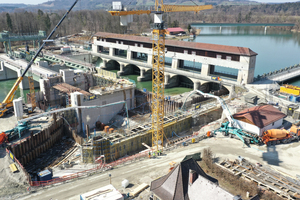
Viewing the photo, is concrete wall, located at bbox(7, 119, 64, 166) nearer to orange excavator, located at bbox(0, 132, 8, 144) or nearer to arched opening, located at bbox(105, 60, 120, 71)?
orange excavator, located at bbox(0, 132, 8, 144)

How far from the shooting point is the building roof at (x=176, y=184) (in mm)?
18750

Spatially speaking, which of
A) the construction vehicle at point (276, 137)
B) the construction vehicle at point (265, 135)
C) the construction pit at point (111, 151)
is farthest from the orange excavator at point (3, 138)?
the construction vehicle at point (276, 137)

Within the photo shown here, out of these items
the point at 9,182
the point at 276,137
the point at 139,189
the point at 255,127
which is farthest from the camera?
the point at 255,127

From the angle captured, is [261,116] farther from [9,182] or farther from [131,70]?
[131,70]

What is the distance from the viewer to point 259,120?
3438 centimetres

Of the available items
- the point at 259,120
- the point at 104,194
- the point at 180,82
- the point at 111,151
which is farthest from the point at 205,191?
the point at 180,82

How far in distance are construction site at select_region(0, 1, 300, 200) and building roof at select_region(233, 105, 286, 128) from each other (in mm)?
139

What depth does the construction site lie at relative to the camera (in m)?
23.2

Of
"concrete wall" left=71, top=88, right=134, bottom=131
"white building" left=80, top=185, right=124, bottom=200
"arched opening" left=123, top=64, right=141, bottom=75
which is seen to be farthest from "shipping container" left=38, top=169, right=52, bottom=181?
"arched opening" left=123, top=64, right=141, bottom=75

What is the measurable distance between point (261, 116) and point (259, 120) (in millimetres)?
1175

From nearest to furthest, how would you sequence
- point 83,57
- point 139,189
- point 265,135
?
1. point 139,189
2. point 265,135
3. point 83,57

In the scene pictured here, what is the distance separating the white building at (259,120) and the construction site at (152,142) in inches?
5.5

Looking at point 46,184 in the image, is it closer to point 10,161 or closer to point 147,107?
point 10,161

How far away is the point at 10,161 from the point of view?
2836cm
